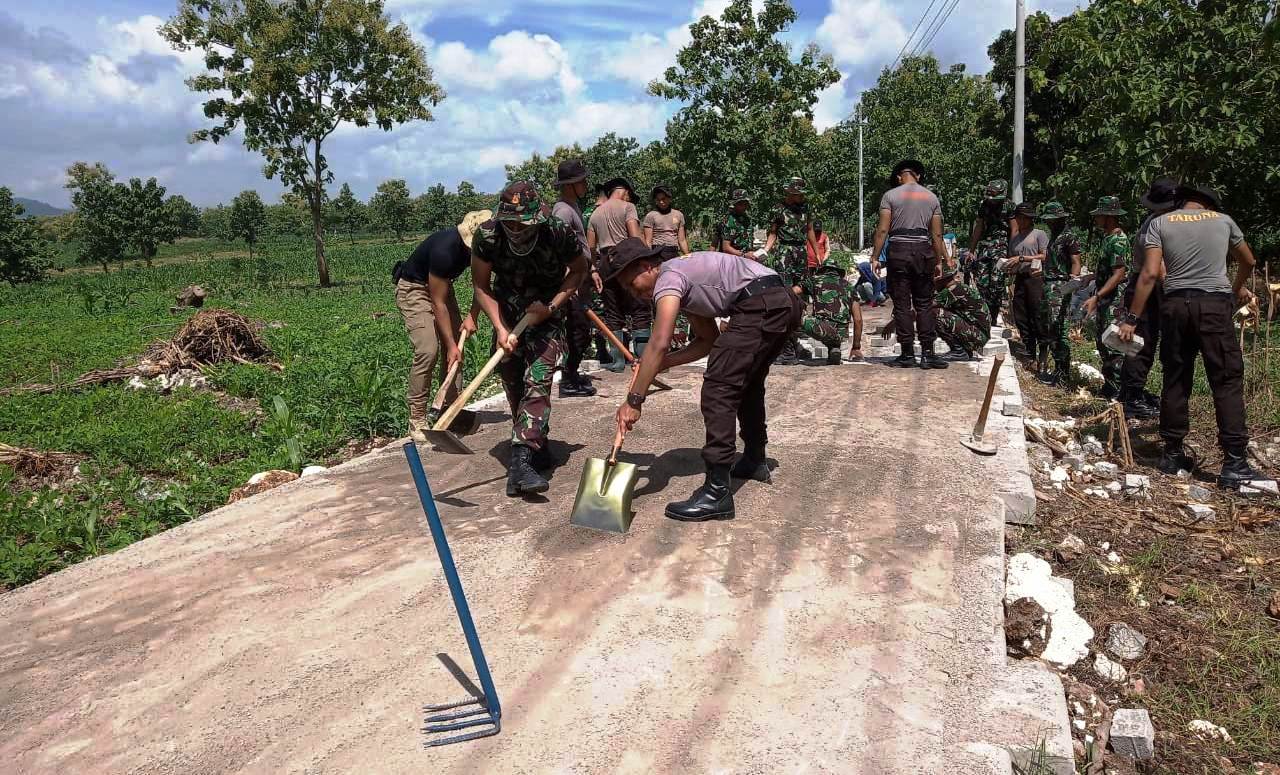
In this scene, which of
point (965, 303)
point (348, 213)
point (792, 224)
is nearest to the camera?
point (965, 303)

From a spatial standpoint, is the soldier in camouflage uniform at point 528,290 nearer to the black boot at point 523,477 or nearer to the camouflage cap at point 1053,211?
the black boot at point 523,477

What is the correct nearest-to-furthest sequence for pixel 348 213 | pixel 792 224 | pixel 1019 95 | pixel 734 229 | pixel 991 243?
pixel 792 224 < pixel 734 229 < pixel 991 243 < pixel 1019 95 < pixel 348 213

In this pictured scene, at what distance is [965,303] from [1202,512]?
3.27m

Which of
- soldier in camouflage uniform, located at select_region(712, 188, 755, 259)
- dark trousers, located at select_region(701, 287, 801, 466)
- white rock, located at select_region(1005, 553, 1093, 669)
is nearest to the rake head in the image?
dark trousers, located at select_region(701, 287, 801, 466)

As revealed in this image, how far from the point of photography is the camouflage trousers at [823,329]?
7594 mm

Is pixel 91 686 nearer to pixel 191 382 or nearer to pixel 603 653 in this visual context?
pixel 603 653

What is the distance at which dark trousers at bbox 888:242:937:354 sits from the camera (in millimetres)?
6906

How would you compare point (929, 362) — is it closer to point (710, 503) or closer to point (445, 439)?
point (710, 503)

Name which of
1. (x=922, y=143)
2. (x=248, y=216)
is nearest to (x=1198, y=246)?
(x=922, y=143)

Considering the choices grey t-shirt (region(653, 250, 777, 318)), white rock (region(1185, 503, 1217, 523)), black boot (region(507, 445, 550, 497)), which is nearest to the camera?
grey t-shirt (region(653, 250, 777, 318))

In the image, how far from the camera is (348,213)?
79625 mm

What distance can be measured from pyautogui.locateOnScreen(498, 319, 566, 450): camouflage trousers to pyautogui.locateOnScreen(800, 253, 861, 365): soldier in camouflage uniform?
3.59 meters

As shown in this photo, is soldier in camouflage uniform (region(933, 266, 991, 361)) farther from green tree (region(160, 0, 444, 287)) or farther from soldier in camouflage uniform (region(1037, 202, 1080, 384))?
green tree (region(160, 0, 444, 287))

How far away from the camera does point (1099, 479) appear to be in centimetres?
529
